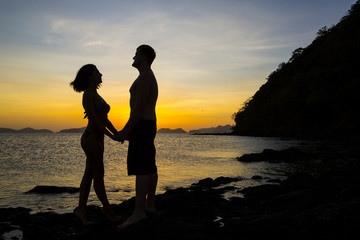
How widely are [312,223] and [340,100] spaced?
56.5 metres

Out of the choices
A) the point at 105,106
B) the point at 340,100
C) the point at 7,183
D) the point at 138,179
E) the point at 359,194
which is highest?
the point at 340,100

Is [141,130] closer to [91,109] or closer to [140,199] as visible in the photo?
[91,109]

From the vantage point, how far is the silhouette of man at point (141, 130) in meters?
4.79

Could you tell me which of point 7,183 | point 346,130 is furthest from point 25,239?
point 346,130

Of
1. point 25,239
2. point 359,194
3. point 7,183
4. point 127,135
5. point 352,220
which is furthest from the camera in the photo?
point 7,183

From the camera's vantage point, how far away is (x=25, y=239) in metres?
5.94

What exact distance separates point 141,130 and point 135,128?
0.11 meters

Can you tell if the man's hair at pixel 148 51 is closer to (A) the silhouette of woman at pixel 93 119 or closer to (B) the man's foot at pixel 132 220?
(A) the silhouette of woman at pixel 93 119

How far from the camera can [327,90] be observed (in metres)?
57.8

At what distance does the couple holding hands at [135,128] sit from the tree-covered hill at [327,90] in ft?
176

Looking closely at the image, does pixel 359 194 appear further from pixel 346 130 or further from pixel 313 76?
pixel 313 76

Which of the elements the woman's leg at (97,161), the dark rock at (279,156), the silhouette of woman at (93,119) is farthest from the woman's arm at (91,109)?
the dark rock at (279,156)

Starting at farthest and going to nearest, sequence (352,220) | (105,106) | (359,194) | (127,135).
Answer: (359,194), (105,106), (127,135), (352,220)

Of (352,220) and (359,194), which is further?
(359,194)
